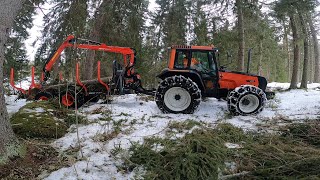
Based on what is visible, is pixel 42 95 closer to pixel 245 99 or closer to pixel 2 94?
pixel 2 94

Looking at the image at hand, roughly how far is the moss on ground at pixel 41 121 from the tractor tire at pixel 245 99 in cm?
385

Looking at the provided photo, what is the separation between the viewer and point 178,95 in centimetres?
778

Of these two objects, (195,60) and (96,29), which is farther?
(96,29)

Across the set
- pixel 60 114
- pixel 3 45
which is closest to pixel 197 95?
pixel 60 114

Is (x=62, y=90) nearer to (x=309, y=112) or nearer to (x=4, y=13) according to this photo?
(x=4, y=13)

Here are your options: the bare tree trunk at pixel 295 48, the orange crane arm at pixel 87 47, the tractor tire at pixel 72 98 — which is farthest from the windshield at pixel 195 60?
the bare tree trunk at pixel 295 48

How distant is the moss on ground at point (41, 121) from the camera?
17.4ft

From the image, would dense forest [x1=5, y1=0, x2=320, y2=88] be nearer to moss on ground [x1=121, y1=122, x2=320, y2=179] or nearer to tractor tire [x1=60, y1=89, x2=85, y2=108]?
tractor tire [x1=60, y1=89, x2=85, y2=108]

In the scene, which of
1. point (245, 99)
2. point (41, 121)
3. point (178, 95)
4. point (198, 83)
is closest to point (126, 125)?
point (41, 121)

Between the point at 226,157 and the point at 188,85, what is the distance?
3.54 meters

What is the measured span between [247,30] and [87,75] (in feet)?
28.8

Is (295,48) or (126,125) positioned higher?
(295,48)

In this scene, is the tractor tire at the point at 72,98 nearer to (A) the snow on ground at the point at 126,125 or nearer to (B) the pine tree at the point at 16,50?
(A) the snow on ground at the point at 126,125

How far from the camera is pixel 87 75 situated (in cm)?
1296
